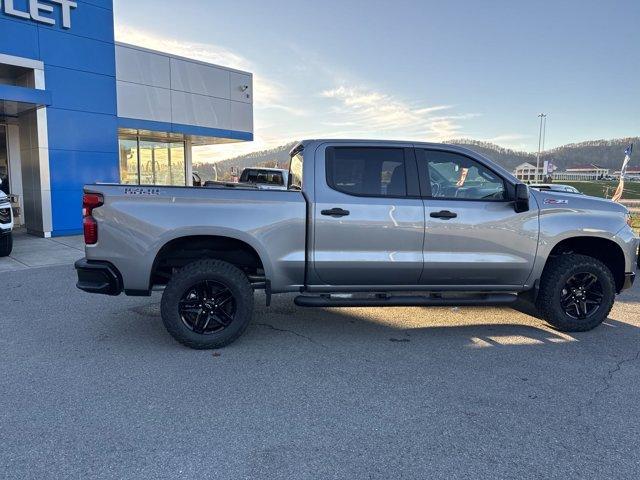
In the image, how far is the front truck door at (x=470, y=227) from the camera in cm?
483

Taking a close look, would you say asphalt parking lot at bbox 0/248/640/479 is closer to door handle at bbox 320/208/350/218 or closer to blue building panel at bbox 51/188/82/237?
door handle at bbox 320/208/350/218

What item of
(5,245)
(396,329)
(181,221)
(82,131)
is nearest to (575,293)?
(396,329)

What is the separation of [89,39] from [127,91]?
2.47 m

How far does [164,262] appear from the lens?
4859 millimetres

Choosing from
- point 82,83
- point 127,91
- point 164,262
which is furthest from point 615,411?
point 127,91

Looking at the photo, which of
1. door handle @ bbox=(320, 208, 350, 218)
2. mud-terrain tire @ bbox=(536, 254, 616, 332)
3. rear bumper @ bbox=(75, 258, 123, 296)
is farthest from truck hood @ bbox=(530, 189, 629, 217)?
rear bumper @ bbox=(75, 258, 123, 296)

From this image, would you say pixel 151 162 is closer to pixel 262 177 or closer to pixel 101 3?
pixel 262 177

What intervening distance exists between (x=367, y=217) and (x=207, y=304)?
5.79 feet

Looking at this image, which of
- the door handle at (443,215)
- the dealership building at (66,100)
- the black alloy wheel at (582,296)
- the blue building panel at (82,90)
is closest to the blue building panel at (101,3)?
the dealership building at (66,100)

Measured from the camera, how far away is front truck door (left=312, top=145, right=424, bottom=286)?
185 inches

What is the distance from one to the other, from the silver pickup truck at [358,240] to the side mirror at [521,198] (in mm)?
20

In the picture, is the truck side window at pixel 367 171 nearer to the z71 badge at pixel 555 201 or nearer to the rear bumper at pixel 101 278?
the z71 badge at pixel 555 201

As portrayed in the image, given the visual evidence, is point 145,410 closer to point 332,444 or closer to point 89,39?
point 332,444

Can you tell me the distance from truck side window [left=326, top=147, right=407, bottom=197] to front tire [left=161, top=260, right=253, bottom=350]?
4.52 feet
